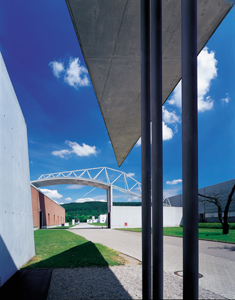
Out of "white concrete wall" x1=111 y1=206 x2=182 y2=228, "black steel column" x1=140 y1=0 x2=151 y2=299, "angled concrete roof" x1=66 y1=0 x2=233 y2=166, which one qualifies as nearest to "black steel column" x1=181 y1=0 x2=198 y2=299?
"black steel column" x1=140 y1=0 x2=151 y2=299

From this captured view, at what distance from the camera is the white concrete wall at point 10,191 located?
617cm

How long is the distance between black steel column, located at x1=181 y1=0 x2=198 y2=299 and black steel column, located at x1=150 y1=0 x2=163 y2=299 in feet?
3.69

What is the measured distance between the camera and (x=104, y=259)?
8977 mm

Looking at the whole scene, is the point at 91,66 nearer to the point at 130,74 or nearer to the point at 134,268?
the point at 130,74

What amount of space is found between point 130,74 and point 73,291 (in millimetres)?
6245

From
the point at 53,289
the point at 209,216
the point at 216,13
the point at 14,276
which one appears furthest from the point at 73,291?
the point at 209,216

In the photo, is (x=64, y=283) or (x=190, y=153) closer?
(x=190, y=153)

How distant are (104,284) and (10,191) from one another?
3532mm

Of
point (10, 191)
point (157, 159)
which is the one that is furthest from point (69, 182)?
point (157, 159)

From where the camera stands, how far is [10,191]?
6.96 meters

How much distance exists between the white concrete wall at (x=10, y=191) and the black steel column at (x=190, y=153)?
4658mm

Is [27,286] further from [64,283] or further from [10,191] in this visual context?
A: [10,191]

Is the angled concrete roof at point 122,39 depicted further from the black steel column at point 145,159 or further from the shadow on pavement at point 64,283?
the shadow on pavement at point 64,283

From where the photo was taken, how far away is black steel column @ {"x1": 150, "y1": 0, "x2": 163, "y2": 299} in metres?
4.08
